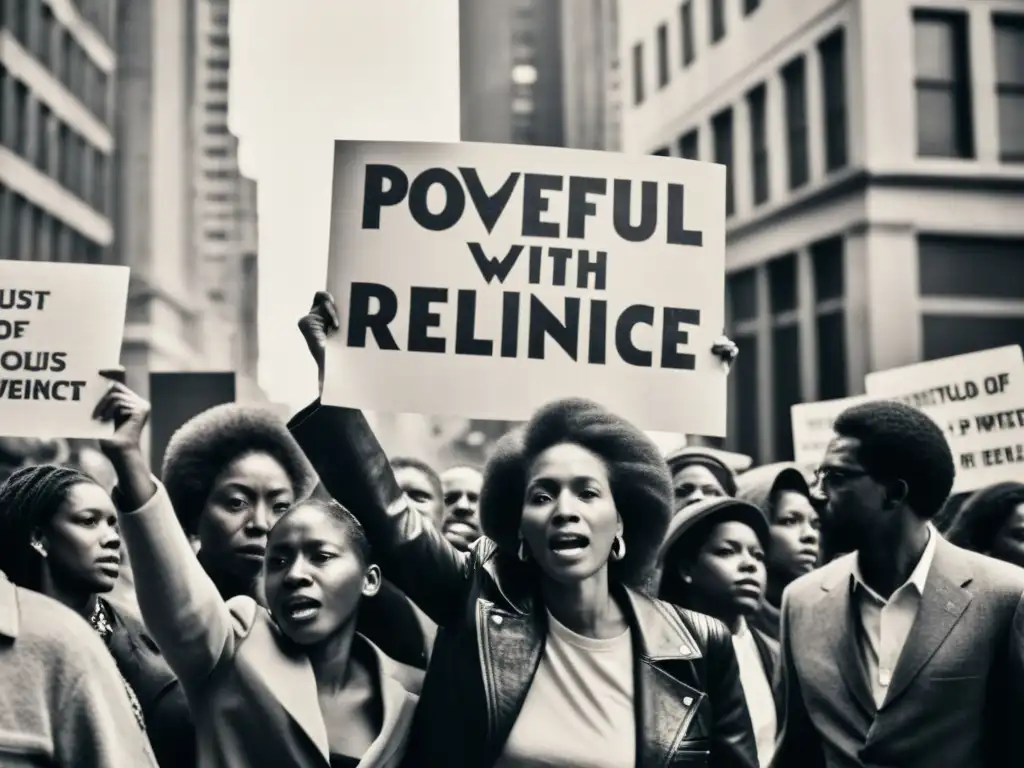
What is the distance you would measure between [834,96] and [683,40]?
1500 millimetres

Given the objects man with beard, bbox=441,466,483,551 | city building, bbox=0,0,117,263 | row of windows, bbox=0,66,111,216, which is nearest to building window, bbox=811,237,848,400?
city building, bbox=0,0,117,263

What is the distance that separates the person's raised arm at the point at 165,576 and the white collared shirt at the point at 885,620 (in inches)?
55.7

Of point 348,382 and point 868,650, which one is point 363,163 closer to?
point 348,382

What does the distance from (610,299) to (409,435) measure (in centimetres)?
635

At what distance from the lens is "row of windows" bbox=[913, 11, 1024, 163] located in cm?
1270

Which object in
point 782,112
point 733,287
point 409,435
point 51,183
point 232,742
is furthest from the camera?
point 733,287

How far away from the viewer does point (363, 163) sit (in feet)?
11.2

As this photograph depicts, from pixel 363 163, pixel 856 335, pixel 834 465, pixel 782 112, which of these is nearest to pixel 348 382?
pixel 363 163

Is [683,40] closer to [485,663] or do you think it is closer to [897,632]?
[897,632]

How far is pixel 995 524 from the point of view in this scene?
458 centimetres

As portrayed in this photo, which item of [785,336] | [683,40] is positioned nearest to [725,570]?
[785,336]

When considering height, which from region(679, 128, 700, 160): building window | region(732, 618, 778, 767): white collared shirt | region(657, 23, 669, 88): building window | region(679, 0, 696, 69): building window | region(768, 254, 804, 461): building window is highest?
region(679, 0, 696, 69): building window

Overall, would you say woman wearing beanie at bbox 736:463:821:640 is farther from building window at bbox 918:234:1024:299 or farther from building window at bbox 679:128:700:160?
building window at bbox 679:128:700:160

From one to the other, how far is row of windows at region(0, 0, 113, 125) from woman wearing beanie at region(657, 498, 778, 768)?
886cm
